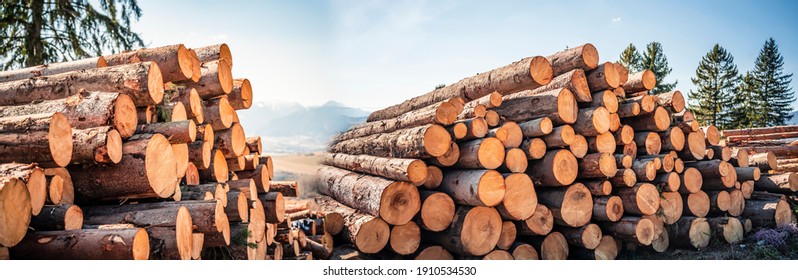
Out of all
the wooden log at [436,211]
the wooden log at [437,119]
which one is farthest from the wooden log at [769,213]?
the wooden log at [436,211]

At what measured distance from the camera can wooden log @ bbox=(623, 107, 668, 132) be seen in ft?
14.1

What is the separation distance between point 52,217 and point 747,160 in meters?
5.34

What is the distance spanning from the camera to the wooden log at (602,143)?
156 inches

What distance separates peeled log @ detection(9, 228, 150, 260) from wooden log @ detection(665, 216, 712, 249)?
383cm

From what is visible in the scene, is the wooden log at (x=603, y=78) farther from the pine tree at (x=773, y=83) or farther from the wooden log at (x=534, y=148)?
the pine tree at (x=773, y=83)

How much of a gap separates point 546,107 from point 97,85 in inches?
116

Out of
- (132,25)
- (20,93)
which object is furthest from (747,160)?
(132,25)

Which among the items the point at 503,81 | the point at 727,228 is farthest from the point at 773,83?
the point at 503,81

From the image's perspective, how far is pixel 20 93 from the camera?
117 inches

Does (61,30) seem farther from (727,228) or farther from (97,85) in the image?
(727,228)

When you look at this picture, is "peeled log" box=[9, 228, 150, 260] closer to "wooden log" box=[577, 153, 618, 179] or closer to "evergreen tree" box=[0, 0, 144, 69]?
"wooden log" box=[577, 153, 618, 179]

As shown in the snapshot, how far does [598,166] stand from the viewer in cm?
382

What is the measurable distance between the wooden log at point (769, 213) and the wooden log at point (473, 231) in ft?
8.07

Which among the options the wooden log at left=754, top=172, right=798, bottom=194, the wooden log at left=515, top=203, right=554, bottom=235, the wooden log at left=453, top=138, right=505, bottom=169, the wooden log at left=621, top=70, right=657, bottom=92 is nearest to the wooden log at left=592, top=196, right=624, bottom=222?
the wooden log at left=515, top=203, right=554, bottom=235
